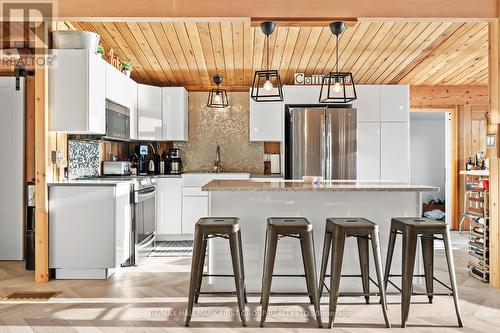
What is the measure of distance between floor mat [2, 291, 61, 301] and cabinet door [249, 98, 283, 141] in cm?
350

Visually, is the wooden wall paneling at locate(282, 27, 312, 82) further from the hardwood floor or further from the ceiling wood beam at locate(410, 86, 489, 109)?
the hardwood floor

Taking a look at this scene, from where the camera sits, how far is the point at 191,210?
5.84 m

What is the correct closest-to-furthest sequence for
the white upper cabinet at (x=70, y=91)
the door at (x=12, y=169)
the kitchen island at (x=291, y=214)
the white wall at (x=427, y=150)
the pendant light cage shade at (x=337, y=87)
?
the kitchen island at (x=291, y=214), the pendant light cage shade at (x=337, y=87), the white upper cabinet at (x=70, y=91), the door at (x=12, y=169), the white wall at (x=427, y=150)

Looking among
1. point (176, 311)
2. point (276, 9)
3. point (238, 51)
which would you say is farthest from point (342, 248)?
point (238, 51)

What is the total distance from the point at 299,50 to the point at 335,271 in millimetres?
3032

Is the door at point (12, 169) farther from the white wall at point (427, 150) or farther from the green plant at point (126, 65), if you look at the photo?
the white wall at point (427, 150)

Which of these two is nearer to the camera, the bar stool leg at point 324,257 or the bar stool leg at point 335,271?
the bar stool leg at point 335,271

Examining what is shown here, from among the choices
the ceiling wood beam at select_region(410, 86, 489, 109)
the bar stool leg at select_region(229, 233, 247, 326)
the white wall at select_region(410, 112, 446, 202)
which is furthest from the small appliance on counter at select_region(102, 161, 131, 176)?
the white wall at select_region(410, 112, 446, 202)

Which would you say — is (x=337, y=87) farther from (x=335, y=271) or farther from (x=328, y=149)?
(x=328, y=149)

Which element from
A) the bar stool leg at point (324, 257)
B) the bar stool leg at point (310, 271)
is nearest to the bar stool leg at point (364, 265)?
the bar stool leg at point (324, 257)

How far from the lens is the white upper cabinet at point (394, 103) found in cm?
595

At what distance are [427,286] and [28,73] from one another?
14.9 ft

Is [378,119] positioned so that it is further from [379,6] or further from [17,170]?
[17,170]

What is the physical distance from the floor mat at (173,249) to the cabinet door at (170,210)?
0.64 feet
